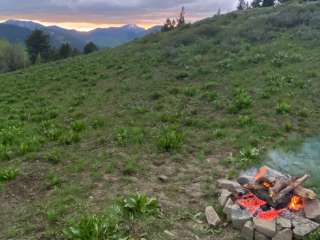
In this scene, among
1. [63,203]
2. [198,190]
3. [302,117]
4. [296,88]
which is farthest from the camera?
[296,88]

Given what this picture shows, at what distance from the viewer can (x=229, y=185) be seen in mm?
8789

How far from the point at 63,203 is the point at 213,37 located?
89.1ft

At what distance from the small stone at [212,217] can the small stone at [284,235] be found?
4.07 feet

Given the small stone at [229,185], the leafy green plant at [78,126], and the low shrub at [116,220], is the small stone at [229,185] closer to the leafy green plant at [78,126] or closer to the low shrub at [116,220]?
the low shrub at [116,220]

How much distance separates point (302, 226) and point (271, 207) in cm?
76

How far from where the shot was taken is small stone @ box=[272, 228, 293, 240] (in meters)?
6.94

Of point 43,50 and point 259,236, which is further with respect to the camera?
point 43,50

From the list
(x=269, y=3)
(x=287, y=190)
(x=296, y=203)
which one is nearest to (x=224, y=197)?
(x=287, y=190)

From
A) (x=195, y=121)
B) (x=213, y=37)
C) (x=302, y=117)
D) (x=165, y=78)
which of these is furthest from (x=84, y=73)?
(x=302, y=117)

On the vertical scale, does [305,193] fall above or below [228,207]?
above

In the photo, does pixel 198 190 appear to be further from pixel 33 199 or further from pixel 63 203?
pixel 33 199

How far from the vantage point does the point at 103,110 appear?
17.2 meters

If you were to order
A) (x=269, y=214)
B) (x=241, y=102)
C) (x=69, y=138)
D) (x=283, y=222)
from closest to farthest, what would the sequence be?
(x=283, y=222) < (x=269, y=214) < (x=69, y=138) < (x=241, y=102)

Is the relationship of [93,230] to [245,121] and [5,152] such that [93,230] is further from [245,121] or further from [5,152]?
[245,121]
